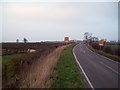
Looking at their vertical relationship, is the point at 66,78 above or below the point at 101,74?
above

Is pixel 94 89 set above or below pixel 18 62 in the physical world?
below

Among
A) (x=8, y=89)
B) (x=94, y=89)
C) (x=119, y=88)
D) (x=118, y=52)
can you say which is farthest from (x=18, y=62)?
(x=118, y=52)

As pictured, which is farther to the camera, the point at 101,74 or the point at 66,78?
the point at 101,74

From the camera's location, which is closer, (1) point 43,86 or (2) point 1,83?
(1) point 43,86

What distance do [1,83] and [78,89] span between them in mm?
4348

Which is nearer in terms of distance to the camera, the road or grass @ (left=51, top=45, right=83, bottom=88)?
grass @ (left=51, top=45, right=83, bottom=88)

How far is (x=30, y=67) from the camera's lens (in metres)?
13.3

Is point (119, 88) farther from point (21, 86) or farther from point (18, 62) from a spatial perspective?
point (18, 62)

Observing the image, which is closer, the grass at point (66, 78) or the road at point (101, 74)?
the grass at point (66, 78)

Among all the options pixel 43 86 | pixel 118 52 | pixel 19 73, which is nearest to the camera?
pixel 43 86

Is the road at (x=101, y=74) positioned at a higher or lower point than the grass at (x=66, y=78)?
lower

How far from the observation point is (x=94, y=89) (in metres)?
10.2

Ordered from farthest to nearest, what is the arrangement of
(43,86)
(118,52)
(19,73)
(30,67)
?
1. (118,52)
2. (30,67)
3. (19,73)
4. (43,86)

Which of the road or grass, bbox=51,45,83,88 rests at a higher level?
grass, bbox=51,45,83,88
